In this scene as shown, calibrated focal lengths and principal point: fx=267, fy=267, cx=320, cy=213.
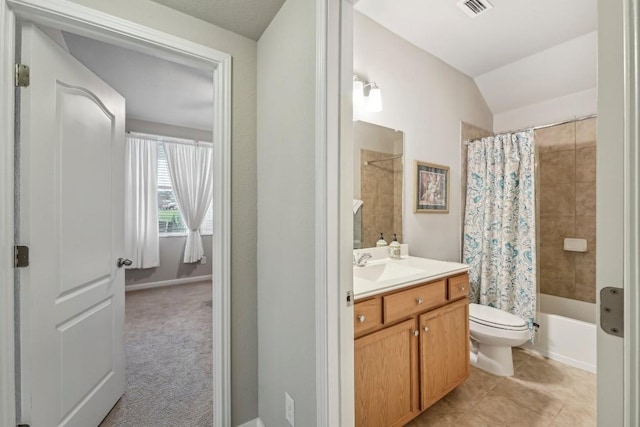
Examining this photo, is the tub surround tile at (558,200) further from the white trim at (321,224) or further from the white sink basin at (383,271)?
the white trim at (321,224)

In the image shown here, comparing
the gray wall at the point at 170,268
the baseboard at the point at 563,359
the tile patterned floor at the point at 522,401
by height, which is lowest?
the tile patterned floor at the point at 522,401

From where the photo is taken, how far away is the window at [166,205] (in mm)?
4438

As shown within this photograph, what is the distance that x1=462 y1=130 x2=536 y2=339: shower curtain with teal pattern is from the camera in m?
2.39

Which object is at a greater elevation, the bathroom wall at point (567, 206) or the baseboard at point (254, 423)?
the bathroom wall at point (567, 206)

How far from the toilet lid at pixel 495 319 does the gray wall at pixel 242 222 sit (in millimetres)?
1734

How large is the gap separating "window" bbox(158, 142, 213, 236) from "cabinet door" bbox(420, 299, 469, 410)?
13.3 ft

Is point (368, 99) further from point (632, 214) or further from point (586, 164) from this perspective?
point (586, 164)

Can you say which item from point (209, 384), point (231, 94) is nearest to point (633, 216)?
point (231, 94)

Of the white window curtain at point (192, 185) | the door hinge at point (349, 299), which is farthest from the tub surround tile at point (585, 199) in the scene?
the white window curtain at point (192, 185)

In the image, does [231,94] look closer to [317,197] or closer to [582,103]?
→ [317,197]

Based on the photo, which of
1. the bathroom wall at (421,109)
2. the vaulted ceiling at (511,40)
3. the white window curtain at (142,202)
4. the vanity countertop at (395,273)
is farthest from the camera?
the white window curtain at (142,202)

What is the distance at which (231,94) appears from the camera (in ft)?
4.84

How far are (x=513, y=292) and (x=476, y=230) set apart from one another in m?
0.64

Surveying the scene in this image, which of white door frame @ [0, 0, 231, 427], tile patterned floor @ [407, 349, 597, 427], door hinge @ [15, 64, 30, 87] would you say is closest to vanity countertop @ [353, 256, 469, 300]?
white door frame @ [0, 0, 231, 427]
